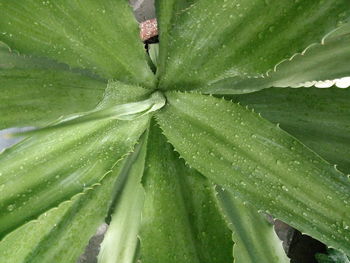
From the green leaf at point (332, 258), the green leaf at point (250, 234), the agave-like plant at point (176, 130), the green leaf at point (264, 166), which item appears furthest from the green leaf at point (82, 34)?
the green leaf at point (332, 258)

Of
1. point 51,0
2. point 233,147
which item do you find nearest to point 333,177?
point 233,147

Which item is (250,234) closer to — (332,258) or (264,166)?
(264,166)

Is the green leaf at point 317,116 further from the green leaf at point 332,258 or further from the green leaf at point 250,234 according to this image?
the green leaf at point 332,258

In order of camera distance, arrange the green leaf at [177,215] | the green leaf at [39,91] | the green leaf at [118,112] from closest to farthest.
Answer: the green leaf at [118,112], the green leaf at [177,215], the green leaf at [39,91]

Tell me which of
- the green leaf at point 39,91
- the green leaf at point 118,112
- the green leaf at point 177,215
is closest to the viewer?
the green leaf at point 118,112

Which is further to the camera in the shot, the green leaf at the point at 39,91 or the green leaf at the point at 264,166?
the green leaf at the point at 39,91

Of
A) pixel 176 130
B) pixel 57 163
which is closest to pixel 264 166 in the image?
pixel 176 130
